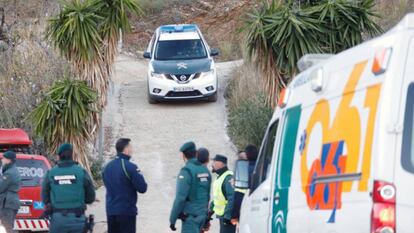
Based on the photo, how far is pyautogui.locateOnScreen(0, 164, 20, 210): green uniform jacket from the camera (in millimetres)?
12523

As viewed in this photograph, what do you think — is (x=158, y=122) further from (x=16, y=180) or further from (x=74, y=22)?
(x=16, y=180)

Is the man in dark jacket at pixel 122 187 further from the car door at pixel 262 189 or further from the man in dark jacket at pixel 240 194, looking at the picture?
the car door at pixel 262 189

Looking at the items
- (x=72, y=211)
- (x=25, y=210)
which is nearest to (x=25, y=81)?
(x=25, y=210)

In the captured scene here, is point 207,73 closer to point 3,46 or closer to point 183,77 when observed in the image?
point 183,77

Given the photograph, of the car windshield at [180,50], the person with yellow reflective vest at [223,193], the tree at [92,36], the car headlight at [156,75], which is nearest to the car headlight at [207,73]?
the car windshield at [180,50]

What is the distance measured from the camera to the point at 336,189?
6613mm

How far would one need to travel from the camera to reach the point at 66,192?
1040 centimetres

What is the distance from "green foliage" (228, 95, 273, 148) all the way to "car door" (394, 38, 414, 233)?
40.8ft

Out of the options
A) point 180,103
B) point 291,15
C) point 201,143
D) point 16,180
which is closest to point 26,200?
point 16,180

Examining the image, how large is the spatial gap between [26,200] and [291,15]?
18.9ft

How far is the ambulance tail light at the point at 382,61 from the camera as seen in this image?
238 inches

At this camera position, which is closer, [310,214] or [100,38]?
[310,214]

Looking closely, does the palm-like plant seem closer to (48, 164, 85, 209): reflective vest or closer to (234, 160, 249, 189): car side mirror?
(48, 164, 85, 209): reflective vest

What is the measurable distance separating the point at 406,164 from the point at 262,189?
3.07 meters
